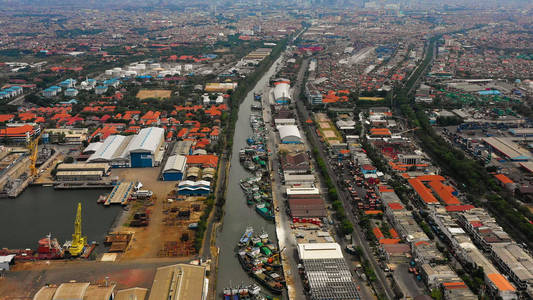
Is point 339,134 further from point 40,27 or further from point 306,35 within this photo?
point 40,27

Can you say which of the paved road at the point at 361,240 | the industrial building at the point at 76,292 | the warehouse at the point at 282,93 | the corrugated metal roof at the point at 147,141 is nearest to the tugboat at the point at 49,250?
the industrial building at the point at 76,292

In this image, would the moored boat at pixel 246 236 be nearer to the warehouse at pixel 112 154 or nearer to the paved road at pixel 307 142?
the paved road at pixel 307 142

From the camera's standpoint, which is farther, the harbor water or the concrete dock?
the concrete dock

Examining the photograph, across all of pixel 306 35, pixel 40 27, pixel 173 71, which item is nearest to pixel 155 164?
pixel 173 71

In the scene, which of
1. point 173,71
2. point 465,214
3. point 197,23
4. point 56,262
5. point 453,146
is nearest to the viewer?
point 56,262

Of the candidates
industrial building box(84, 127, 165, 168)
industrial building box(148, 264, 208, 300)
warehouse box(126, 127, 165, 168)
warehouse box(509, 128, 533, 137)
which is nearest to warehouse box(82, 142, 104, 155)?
industrial building box(84, 127, 165, 168)

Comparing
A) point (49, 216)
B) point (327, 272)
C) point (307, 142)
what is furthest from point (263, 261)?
point (307, 142)

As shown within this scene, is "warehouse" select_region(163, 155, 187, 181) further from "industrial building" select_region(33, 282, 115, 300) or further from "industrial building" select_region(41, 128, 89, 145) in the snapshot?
"industrial building" select_region(33, 282, 115, 300)
